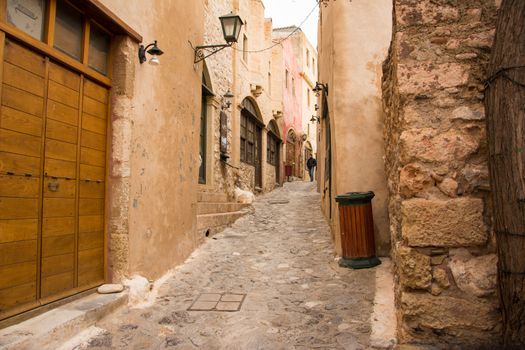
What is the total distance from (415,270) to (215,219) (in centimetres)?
488

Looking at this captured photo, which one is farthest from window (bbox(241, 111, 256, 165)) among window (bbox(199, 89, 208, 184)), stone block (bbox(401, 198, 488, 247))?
stone block (bbox(401, 198, 488, 247))

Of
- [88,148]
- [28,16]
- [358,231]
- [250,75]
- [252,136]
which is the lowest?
[358,231]

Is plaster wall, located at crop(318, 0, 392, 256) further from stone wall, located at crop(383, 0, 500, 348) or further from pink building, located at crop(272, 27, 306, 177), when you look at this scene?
pink building, located at crop(272, 27, 306, 177)

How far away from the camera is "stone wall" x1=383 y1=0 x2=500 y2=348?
103 inches

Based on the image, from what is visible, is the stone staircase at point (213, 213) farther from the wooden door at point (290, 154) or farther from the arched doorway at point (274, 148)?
the wooden door at point (290, 154)

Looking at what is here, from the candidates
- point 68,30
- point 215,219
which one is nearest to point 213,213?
point 215,219

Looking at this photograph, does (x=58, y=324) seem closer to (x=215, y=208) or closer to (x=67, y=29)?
(x=67, y=29)

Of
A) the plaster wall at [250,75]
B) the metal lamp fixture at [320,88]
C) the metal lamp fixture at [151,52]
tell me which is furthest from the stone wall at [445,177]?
the plaster wall at [250,75]

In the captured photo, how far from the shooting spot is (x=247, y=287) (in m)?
4.54

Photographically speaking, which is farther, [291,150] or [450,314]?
[291,150]

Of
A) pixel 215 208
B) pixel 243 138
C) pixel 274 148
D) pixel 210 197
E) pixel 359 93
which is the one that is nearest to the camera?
pixel 359 93

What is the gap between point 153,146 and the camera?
15.0 ft

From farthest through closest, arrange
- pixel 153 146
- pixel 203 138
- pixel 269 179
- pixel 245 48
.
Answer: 1. pixel 269 179
2. pixel 245 48
3. pixel 203 138
4. pixel 153 146

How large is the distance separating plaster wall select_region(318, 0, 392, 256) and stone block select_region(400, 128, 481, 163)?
7.97 feet
